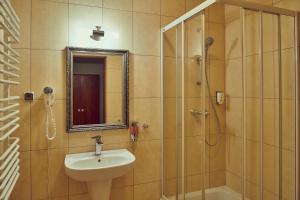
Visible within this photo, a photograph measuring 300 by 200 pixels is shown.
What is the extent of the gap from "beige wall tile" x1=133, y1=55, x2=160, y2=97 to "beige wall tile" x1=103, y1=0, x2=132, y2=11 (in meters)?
0.50

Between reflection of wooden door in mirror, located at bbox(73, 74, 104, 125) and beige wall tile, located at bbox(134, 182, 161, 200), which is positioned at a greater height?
reflection of wooden door in mirror, located at bbox(73, 74, 104, 125)

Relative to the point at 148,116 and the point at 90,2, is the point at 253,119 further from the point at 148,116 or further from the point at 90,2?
the point at 90,2

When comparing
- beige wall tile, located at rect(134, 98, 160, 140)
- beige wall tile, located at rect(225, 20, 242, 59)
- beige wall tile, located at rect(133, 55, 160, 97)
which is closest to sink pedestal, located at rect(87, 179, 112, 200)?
beige wall tile, located at rect(134, 98, 160, 140)

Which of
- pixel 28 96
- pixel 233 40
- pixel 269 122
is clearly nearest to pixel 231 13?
pixel 233 40

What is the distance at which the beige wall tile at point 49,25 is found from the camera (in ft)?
6.49

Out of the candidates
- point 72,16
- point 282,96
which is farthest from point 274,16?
point 72,16

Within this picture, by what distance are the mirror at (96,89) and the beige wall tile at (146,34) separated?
0.62 feet

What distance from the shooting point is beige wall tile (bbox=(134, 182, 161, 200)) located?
2342 millimetres

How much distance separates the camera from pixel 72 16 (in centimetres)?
208

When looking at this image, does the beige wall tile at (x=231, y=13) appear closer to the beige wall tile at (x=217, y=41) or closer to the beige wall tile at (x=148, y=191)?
the beige wall tile at (x=217, y=41)

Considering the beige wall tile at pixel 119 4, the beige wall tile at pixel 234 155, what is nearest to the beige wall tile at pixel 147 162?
the beige wall tile at pixel 234 155

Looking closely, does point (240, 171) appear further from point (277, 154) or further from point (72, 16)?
point (72, 16)

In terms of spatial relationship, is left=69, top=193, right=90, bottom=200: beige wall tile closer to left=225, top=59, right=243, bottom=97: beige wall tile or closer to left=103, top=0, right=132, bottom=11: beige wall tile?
left=225, top=59, right=243, bottom=97: beige wall tile

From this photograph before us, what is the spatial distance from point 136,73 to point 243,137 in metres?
1.19
